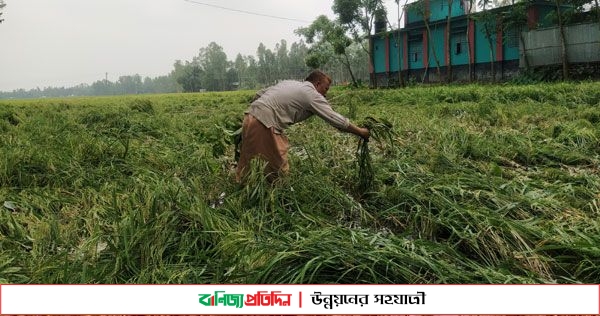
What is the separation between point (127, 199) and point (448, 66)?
2096cm

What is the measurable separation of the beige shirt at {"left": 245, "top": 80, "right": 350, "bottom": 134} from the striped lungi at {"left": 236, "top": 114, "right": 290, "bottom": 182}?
0.06 meters

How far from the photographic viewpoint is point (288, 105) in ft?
11.4

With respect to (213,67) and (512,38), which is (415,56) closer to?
(512,38)

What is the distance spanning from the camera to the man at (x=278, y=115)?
3.39 meters

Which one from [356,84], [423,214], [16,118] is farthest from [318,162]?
[356,84]

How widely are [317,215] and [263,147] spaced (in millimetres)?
717

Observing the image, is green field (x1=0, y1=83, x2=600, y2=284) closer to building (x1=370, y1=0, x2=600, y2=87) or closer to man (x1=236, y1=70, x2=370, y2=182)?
man (x1=236, y1=70, x2=370, y2=182)

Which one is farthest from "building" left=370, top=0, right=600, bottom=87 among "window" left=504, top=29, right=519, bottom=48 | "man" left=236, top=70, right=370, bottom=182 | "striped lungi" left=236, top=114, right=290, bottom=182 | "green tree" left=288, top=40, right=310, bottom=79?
"green tree" left=288, top=40, right=310, bottom=79

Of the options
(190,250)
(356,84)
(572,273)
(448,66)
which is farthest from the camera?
(356,84)

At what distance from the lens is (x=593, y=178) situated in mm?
3920

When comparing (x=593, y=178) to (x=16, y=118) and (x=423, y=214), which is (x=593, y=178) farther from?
(x=16, y=118)

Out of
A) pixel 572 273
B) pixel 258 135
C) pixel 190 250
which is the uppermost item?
pixel 258 135

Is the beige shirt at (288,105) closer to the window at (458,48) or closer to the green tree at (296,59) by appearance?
the window at (458,48)

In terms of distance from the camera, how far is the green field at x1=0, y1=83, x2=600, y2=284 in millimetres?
2346
